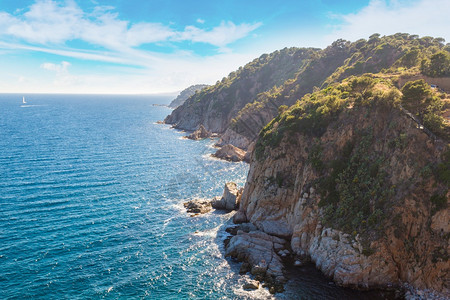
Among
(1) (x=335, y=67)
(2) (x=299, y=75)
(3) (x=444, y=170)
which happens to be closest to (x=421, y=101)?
(3) (x=444, y=170)

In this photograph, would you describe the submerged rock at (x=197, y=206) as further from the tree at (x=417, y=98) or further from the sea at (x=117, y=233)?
the tree at (x=417, y=98)

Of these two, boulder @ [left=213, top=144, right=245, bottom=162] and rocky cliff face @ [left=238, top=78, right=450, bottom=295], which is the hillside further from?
rocky cliff face @ [left=238, top=78, right=450, bottom=295]

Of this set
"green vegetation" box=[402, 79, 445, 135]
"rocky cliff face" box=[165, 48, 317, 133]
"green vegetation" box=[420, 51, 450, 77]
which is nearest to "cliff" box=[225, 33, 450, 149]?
"green vegetation" box=[420, 51, 450, 77]

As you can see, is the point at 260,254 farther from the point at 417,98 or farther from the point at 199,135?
the point at 199,135

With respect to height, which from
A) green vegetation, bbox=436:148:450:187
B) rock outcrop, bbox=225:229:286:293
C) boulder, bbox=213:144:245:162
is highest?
green vegetation, bbox=436:148:450:187

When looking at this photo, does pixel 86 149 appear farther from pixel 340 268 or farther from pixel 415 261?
pixel 415 261

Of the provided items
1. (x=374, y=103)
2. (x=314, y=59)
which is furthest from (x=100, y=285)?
(x=314, y=59)

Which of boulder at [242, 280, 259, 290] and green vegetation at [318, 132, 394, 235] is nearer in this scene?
boulder at [242, 280, 259, 290]

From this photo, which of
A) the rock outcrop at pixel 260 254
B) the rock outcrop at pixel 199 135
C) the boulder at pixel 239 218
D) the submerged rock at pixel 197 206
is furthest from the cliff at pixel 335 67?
the rock outcrop at pixel 260 254
